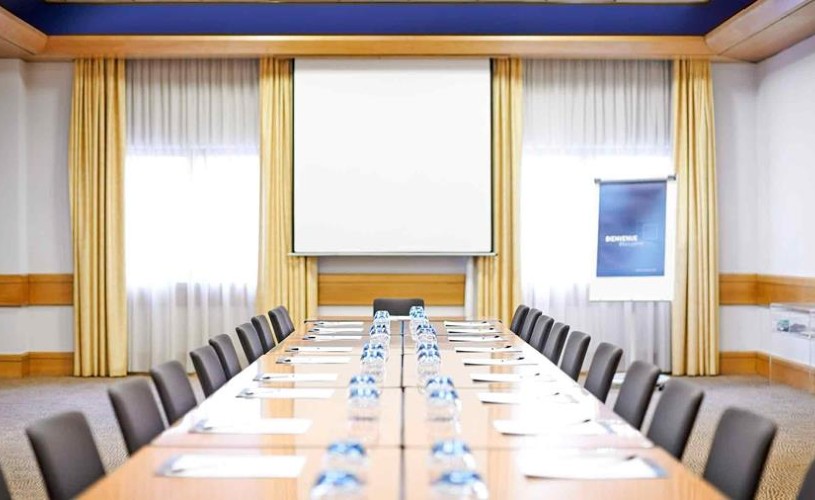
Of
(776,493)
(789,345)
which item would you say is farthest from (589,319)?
(776,493)

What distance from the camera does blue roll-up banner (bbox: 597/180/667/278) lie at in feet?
30.9

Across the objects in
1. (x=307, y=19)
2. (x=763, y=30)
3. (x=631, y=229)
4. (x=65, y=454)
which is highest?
(x=307, y=19)

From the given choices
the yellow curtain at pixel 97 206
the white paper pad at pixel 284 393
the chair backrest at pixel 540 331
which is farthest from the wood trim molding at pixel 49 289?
the white paper pad at pixel 284 393

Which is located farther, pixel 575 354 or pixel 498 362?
pixel 575 354

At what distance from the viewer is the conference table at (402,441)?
268 centimetres

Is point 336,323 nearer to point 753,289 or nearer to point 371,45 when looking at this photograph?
point 371,45

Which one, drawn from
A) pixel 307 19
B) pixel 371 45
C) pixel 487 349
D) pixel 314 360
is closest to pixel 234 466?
pixel 314 360

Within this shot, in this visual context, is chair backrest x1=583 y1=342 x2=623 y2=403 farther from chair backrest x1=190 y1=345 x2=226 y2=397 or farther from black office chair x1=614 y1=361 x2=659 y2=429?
chair backrest x1=190 y1=345 x2=226 y2=397

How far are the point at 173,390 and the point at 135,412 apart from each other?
0.60 m

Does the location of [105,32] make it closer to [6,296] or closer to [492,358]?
[6,296]

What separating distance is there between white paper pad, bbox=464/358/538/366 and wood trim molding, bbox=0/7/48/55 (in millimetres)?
5644

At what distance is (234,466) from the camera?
294cm

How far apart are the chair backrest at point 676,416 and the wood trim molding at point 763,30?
4913 millimetres

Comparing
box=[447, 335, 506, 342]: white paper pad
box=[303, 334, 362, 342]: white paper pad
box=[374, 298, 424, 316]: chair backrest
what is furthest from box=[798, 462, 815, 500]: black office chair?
box=[374, 298, 424, 316]: chair backrest
